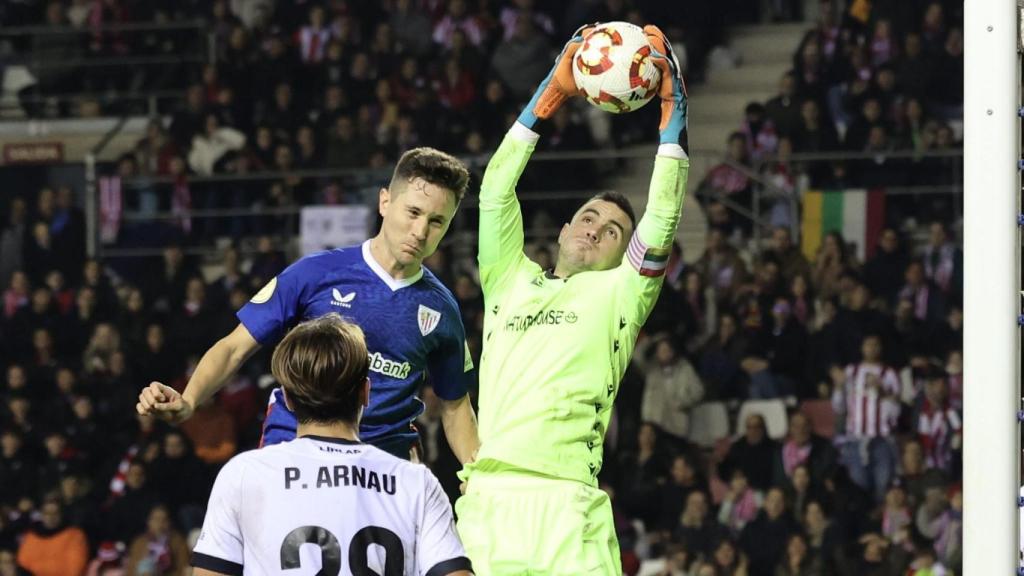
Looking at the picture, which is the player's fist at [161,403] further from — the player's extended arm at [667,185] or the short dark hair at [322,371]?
the player's extended arm at [667,185]

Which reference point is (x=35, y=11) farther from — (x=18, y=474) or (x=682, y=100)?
(x=682, y=100)

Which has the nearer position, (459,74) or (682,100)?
(682,100)

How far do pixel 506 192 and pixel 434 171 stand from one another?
→ 0.36 meters

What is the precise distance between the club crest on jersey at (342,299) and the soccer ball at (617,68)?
48.5 inches

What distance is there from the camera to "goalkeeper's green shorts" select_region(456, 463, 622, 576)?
6.45 metres

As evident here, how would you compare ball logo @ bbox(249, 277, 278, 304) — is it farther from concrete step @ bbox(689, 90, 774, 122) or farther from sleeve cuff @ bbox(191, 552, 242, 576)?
concrete step @ bbox(689, 90, 774, 122)

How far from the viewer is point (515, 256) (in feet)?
22.9

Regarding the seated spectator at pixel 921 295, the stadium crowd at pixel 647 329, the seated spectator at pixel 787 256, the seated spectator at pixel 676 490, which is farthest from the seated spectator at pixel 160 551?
the seated spectator at pixel 921 295

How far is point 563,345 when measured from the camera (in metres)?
6.67

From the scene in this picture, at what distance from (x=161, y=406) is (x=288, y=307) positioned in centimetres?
95

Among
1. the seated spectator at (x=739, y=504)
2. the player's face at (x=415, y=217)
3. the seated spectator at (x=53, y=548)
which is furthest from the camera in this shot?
the seated spectator at (x=53, y=548)

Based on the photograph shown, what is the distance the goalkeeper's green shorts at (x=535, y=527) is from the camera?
21.2 feet

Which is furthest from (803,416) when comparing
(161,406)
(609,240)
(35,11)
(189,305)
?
(35,11)

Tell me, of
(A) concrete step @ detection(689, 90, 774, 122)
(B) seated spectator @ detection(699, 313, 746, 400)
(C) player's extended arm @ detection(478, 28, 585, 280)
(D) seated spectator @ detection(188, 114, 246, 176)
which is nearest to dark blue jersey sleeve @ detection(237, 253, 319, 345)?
(C) player's extended arm @ detection(478, 28, 585, 280)
